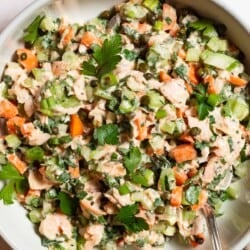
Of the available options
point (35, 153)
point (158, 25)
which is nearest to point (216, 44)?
point (158, 25)

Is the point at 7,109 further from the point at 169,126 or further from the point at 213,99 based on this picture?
the point at 213,99

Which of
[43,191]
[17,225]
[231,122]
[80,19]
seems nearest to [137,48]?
[80,19]

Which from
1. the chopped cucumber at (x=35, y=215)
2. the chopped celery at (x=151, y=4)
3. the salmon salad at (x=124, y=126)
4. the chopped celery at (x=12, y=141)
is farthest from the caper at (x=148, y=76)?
the chopped cucumber at (x=35, y=215)

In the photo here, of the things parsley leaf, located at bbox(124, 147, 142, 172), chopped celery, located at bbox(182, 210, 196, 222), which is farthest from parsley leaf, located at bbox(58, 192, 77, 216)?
chopped celery, located at bbox(182, 210, 196, 222)

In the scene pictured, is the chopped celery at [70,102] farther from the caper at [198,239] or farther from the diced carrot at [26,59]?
the caper at [198,239]

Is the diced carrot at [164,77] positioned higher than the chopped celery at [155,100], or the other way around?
the diced carrot at [164,77]

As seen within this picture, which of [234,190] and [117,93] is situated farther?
[234,190]
